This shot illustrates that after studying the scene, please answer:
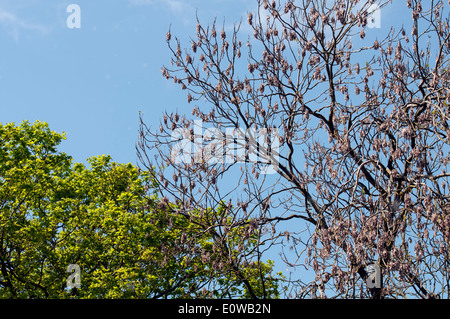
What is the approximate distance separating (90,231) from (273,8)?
12.2 m

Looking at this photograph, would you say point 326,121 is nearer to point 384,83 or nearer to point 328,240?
point 384,83

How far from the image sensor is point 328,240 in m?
8.75

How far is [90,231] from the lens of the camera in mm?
20734

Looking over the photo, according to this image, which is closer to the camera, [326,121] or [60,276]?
[326,121]

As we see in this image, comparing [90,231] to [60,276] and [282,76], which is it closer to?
[60,276]

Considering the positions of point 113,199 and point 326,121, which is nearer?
point 326,121

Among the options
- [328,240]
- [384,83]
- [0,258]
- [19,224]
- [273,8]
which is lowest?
[328,240]

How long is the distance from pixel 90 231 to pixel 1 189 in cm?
380
